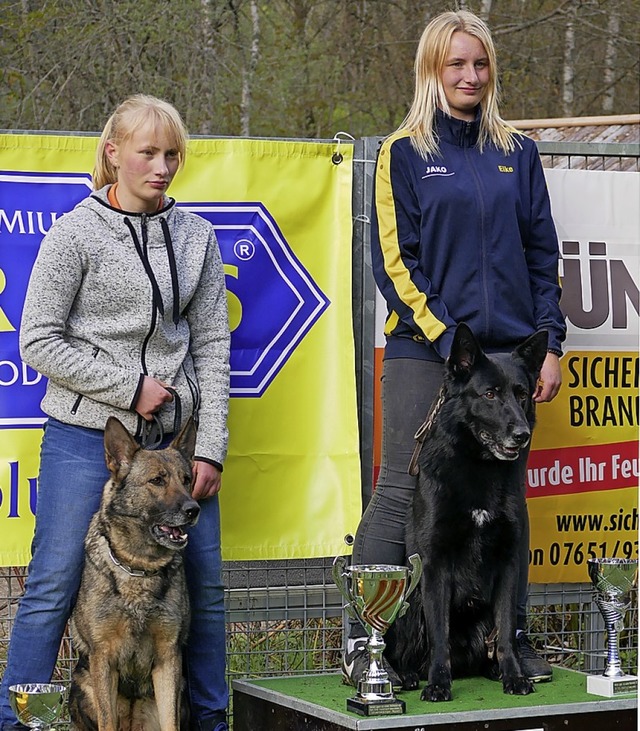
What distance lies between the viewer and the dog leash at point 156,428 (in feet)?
10.3

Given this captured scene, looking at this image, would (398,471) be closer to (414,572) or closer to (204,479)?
(414,572)

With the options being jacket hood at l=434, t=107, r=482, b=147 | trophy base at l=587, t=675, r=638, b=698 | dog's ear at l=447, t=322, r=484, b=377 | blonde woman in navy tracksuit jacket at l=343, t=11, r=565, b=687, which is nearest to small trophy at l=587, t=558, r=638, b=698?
trophy base at l=587, t=675, r=638, b=698

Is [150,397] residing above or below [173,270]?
below

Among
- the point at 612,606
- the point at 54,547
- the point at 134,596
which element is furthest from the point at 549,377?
the point at 54,547

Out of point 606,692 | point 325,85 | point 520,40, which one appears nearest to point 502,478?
point 606,692

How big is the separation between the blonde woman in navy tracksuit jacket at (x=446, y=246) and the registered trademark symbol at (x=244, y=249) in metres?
0.58

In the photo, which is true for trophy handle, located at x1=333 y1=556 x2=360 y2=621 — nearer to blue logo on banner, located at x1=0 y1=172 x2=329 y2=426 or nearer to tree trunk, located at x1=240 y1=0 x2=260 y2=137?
blue logo on banner, located at x1=0 y1=172 x2=329 y2=426

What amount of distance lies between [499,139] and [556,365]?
71 centimetres

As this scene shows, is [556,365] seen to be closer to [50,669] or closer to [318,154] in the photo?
[318,154]

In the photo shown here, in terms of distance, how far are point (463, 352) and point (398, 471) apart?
503 mm

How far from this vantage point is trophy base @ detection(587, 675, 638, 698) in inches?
126

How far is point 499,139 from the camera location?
3.45 m

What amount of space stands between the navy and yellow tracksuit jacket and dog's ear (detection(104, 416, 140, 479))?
2.89ft

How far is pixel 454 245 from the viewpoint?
3.31 m
